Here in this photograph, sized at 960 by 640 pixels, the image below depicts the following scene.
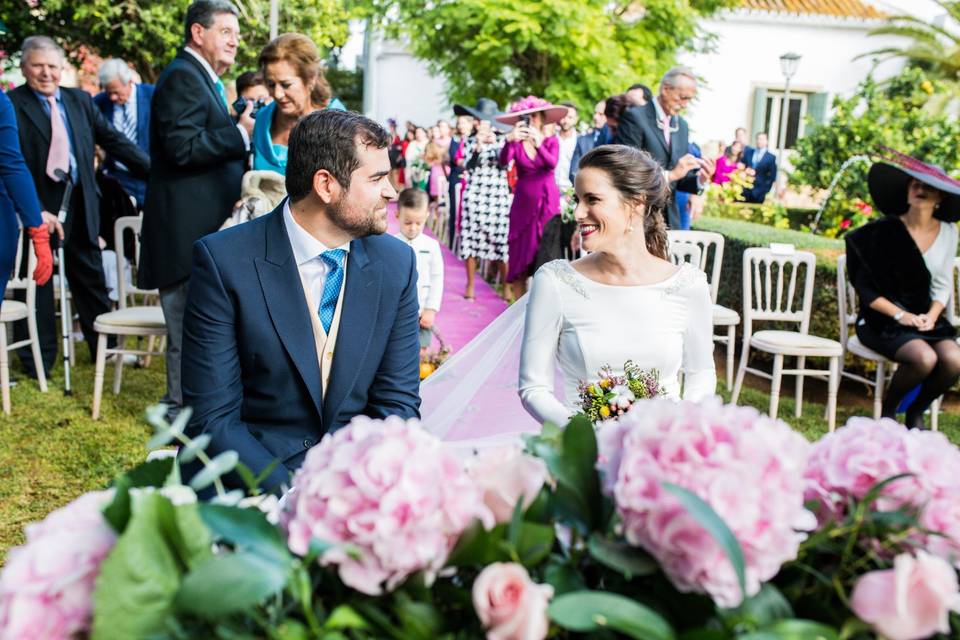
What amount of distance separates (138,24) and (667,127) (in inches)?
392

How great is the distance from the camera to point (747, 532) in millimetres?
881

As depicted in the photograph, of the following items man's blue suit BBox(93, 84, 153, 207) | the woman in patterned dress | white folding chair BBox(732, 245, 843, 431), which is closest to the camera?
white folding chair BBox(732, 245, 843, 431)

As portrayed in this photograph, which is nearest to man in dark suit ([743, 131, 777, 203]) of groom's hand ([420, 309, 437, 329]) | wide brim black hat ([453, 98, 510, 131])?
wide brim black hat ([453, 98, 510, 131])

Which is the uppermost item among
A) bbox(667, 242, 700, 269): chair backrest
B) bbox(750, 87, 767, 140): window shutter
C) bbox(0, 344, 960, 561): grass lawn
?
bbox(750, 87, 767, 140): window shutter

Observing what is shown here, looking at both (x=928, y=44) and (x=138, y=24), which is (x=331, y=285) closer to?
(x=138, y=24)

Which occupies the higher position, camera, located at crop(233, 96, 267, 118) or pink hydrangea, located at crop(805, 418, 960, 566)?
camera, located at crop(233, 96, 267, 118)

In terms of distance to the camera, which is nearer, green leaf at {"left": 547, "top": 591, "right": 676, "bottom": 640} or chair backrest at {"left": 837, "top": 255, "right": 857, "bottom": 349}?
green leaf at {"left": 547, "top": 591, "right": 676, "bottom": 640}

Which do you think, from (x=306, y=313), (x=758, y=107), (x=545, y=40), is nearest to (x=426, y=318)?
(x=306, y=313)

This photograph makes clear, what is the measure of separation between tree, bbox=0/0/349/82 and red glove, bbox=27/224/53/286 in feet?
28.0

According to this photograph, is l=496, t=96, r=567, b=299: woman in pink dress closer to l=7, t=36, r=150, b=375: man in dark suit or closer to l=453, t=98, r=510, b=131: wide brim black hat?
l=453, t=98, r=510, b=131: wide brim black hat

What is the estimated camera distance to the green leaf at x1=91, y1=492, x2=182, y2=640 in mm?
823

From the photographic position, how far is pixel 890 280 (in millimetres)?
5855

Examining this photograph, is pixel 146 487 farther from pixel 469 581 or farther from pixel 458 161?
pixel 458 161

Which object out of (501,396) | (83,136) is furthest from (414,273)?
(83,136)
